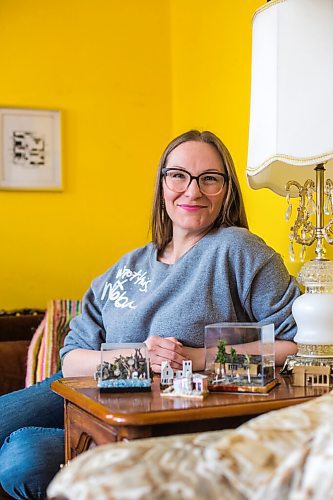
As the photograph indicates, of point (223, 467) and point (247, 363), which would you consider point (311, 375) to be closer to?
point (247, 363)

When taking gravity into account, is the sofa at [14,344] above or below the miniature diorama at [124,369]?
below

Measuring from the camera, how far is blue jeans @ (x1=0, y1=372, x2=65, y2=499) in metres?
1.62

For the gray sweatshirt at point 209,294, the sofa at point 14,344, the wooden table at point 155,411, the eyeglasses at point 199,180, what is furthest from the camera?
the sofa at point 14,344

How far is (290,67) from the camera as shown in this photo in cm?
147

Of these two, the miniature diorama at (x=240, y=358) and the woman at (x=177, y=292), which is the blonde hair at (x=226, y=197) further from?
the miniature diorama at (x=240, y=358)

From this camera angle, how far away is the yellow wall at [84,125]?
9.57ft

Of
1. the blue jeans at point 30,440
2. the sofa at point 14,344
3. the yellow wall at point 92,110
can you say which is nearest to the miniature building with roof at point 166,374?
the blue jeans at point 30,440

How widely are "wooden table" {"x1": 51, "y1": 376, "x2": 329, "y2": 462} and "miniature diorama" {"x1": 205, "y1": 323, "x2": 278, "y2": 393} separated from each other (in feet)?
0.08

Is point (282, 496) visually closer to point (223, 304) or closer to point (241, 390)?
point (241, 390)

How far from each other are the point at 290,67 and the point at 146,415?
0.71 m

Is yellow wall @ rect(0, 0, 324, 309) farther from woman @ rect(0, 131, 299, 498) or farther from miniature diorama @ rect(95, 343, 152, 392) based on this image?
miniature diorama @ rect(95, 343, 152, 392)

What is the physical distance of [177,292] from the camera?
1.68 m

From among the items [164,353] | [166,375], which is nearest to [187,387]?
[166,375]

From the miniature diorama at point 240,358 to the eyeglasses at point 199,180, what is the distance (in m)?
0.47
